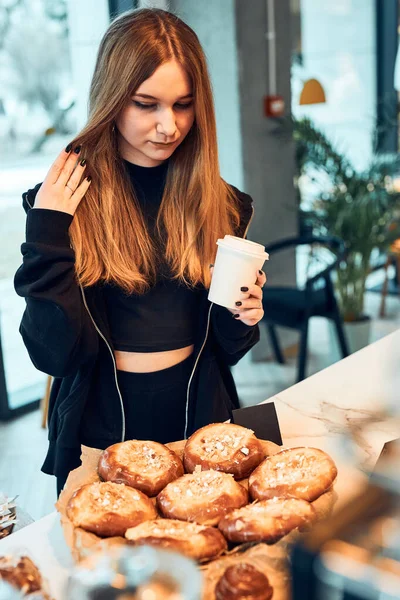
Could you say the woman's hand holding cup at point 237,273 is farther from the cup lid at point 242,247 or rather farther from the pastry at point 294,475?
the pastry at point 294,475

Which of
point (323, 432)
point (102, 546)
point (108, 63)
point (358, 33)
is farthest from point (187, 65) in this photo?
point (358, 33)

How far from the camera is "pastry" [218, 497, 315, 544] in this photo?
830 millimetres

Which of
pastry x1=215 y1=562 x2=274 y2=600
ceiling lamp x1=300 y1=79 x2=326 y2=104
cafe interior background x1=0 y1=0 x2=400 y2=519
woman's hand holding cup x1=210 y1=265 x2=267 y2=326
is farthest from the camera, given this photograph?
ceiling lamp x1=300 y1=79 x2=326 y2=104

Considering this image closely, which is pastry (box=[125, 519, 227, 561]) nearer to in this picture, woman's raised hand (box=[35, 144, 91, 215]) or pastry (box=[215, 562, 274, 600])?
pastry (box=[215, 562, 274, 600])

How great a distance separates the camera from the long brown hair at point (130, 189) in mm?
1352

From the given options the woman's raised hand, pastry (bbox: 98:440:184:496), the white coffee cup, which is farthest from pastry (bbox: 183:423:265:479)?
the woman's raised hand

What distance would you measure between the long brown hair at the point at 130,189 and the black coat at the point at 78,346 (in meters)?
0.07

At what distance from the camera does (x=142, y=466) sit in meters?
1.01

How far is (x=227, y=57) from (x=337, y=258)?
129 centimetres

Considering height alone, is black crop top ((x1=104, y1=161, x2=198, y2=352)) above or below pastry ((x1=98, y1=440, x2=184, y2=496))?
above

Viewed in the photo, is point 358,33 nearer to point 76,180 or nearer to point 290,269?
point 290,269

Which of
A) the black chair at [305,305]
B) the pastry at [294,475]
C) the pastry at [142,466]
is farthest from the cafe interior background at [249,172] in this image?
the pastry at [294,475]

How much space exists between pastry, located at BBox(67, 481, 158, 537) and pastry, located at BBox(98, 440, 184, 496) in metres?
0.03

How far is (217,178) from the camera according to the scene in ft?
5.14
